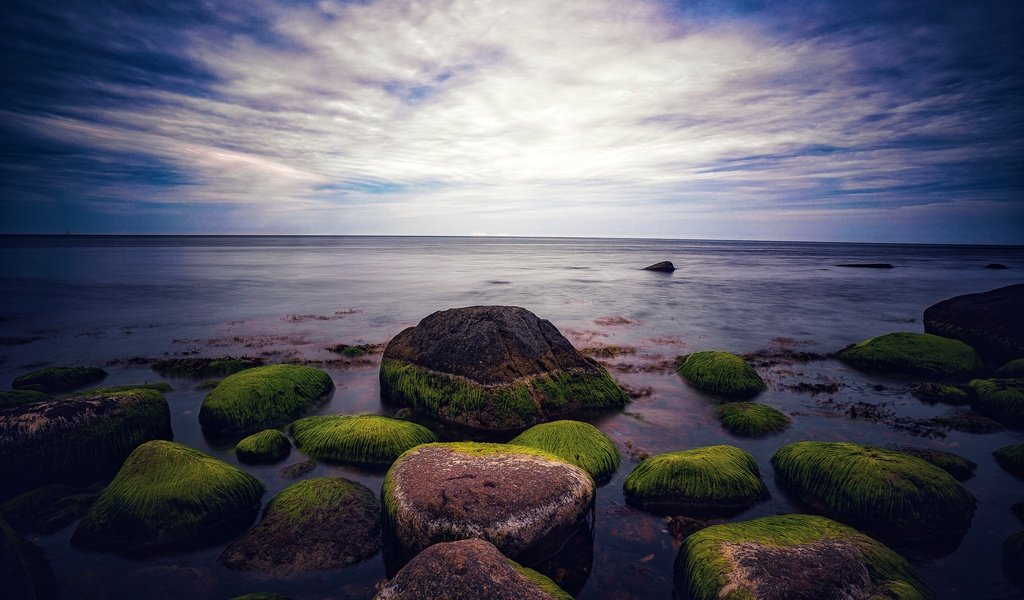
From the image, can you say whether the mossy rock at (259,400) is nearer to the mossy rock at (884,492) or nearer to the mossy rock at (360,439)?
the mossy rock at (360,439)

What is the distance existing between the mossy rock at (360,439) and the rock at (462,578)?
3.41m

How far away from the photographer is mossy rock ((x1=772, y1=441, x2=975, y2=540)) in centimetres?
516

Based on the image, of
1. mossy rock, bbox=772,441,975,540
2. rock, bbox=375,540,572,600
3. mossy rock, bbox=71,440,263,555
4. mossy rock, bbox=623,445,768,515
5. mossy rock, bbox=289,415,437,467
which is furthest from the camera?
mossy rock, bbox=289,415,437,467

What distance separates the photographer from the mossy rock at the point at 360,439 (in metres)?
6.77

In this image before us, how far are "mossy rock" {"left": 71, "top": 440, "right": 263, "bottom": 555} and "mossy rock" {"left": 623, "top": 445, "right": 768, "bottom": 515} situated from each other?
15.6 feet

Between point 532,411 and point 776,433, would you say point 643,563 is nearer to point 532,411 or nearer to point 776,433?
point 532,411

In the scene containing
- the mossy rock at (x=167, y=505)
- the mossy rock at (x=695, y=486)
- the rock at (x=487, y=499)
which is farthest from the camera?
the mossy rock at (x=695, y=486)

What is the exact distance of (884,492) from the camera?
210 inches

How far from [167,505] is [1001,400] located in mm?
13005

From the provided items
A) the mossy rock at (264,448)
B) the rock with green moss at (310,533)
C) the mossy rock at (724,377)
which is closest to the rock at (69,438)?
the mossy rock at (264,448)

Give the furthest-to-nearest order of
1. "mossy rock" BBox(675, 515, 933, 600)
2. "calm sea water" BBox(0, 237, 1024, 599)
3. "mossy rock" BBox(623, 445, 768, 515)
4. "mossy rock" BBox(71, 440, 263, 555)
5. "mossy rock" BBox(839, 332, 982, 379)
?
"mossy rock" BBox(839, 332, 982, 379) → "mossy rock" BBox(623, 445, 768, 515) → "mossy rock" BBox(71, 440, 263, 555) → "calm sea water" BBox(0, 237, 1024, 599) → "mossy rock" BBox(675, 515, 933, 600)

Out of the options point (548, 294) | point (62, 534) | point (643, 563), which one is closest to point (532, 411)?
point (643, 563)

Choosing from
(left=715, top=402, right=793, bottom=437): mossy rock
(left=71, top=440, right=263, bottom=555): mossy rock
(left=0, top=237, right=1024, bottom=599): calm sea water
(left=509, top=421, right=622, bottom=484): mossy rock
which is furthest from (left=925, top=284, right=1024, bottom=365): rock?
(left=71, top=440, right=263, bottom=555): mossy rock

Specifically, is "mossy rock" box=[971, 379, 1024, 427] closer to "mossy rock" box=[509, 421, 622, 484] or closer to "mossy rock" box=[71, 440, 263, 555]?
"mossy rock" box=[509, 421, 622, 484]
